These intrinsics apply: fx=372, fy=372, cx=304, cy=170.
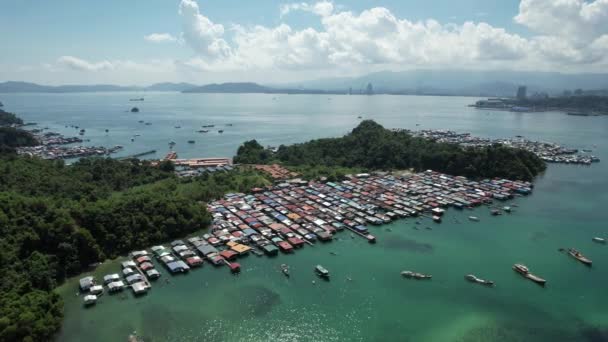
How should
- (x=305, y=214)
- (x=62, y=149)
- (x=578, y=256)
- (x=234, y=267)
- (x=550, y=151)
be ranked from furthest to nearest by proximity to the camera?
1. (x=62, y=149)
2. (x=550, y=151)
3. (x=305, y=214)
4. (x=578, y=256)
5. (x=234, y=267)

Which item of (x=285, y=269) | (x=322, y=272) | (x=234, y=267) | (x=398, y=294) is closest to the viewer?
(x=398, y=294)

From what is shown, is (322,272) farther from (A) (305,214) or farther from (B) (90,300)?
(B) (90,300)

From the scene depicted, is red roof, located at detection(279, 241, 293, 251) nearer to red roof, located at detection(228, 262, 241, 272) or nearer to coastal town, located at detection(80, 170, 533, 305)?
coastal town, located at detection(80, 170, 533, 305)

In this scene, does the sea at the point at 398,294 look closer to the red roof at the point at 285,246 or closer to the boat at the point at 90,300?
the boat at the point at 90,300

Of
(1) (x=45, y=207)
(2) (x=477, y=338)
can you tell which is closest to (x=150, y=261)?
(1) (x=45, y=207)

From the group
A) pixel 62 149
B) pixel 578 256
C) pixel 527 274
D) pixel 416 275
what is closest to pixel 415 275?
pixel 416 275

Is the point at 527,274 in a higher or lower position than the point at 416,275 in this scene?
higher
